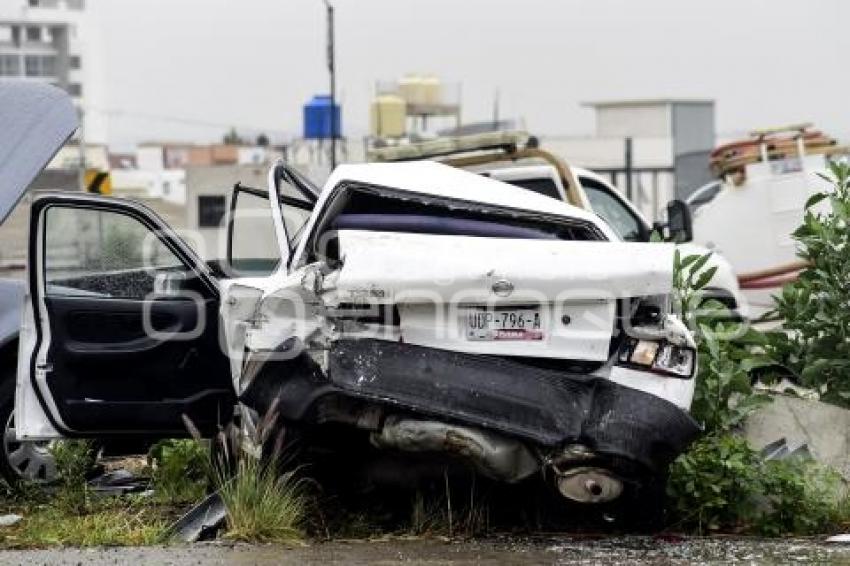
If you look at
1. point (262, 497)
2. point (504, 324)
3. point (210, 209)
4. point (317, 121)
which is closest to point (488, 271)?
point (504, 324)

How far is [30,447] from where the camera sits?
27.8 ft

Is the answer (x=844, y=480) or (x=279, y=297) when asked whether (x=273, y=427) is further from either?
(x=844, y=480)

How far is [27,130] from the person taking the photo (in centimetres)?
821

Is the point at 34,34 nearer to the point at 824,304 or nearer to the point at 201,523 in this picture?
the point at 824,304

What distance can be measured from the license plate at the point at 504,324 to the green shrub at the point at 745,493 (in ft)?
3.68

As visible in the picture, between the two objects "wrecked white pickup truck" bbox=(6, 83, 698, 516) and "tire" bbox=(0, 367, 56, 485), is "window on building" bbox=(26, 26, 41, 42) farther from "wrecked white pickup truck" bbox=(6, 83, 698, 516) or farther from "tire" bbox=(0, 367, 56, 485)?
"wrecked white pickup truck" bbox=(6, 83, 698, 516)

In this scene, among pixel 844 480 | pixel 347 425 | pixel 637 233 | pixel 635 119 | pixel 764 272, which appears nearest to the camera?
pixel 347 425

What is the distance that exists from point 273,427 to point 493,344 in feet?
3.50

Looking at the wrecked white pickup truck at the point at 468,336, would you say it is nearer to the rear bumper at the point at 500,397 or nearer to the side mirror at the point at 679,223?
the rear bumper at the point at 500,397

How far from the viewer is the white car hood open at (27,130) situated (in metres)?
7.92

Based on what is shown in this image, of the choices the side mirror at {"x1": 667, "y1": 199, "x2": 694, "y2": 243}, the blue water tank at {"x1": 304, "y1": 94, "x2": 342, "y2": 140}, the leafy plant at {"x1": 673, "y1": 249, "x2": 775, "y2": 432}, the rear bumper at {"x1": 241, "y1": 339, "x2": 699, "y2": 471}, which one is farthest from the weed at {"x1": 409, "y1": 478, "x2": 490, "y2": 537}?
the blue water tank at {"x1": 304, "y1": 94, "x2": 342, "y2": 140}

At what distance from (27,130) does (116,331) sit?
121 centimetres

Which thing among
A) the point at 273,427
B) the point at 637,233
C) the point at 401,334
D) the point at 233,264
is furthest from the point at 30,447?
the point at 637,233

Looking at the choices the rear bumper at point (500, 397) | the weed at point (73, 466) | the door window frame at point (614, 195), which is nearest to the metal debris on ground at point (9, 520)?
the weed at point (73, 466)
